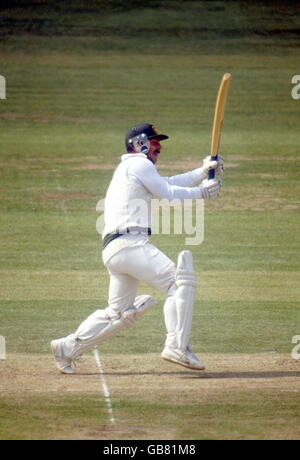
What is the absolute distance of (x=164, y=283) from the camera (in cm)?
726

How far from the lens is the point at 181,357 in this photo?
7133 mm

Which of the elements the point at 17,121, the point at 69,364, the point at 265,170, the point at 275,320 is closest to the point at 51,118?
the point at 17,121

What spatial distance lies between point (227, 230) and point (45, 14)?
67.3 ft

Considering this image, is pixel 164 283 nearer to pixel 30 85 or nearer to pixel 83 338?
pixel 83 338

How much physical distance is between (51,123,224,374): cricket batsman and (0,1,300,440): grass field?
0.95 ft

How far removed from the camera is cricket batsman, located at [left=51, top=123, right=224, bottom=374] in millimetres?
7172

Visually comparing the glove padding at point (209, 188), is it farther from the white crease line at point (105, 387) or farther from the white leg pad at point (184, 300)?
the white crease line at point (105, 387)

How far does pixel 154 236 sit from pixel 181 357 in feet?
23.6
